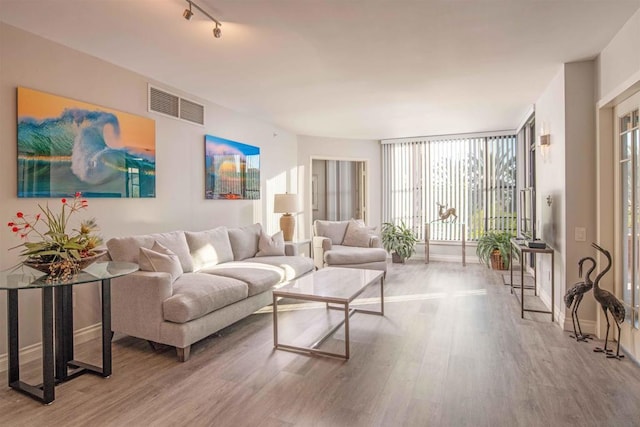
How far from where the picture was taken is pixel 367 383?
2.47m

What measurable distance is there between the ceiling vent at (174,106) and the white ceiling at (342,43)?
0.49 ft

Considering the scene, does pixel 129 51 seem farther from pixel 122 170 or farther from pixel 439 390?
pixel 439 390

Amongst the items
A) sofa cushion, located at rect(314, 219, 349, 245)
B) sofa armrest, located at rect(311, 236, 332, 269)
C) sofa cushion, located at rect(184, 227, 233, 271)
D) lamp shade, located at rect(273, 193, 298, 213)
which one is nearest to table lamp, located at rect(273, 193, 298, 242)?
lamp shade, located at rect(273, 193, 298, 213)

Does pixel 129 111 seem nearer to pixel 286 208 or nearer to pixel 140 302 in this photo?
pixel 140 302

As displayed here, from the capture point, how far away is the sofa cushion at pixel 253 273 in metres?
3.62

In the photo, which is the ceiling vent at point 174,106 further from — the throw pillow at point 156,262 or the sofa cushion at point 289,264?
the sofa cushion at point 289,264

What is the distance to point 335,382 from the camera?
2.49 meters

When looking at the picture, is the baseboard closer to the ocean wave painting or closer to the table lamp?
the ocean wave painting

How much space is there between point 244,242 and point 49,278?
257 cm

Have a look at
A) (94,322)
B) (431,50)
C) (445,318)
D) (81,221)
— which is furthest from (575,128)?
(94,322)

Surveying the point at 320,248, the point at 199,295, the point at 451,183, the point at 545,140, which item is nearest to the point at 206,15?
the point at 199,295

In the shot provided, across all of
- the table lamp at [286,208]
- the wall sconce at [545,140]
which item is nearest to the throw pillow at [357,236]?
the table lamp at [286,208]

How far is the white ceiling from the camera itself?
2.45m

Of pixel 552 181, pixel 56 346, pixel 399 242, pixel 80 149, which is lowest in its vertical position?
pixel 56 346
